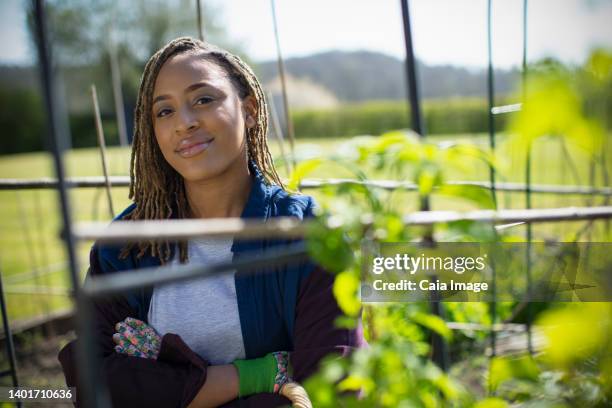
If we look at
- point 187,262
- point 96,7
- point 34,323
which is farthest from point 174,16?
point 187,262

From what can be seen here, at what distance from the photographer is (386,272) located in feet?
3.08

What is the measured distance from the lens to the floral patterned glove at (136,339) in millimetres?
1476

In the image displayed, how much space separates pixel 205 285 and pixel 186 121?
502 mm

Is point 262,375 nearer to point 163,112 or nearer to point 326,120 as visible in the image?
point 163,112

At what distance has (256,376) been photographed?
1.44m

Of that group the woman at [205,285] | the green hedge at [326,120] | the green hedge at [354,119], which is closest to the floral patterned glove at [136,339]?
the woman at [205,285]

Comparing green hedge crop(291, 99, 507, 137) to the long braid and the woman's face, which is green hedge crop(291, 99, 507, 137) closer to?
the long braid

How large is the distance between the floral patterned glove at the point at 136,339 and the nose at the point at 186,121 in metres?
0.59

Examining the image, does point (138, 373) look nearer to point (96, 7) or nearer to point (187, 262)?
point (187, 262)

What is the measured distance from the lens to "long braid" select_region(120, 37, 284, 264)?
1.72m

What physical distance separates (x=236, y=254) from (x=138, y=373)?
1.37 feet

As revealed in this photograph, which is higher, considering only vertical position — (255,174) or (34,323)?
(255,174)

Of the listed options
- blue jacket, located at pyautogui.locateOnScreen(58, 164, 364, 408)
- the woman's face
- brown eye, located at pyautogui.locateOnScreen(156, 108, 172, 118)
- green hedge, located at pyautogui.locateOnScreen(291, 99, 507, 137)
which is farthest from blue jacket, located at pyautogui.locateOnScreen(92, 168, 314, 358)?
green hedge, located at pyautogui.locateOnScreen(291, 99, 507, 137)

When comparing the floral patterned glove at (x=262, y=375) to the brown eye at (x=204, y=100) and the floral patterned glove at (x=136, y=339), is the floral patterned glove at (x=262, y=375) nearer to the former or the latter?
the floral patterned glove at (x=136, y=339)
